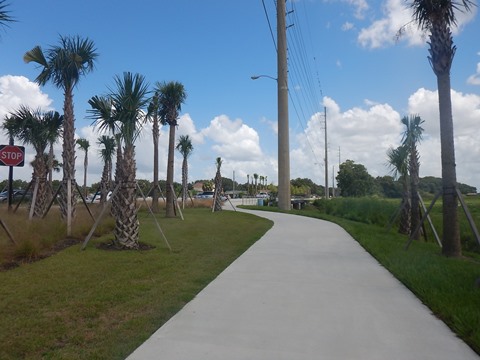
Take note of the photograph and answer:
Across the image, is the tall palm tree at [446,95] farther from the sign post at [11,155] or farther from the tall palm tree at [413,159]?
the sign post at [11,155]

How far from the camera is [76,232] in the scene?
39.0ft

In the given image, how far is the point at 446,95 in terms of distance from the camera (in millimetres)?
10297

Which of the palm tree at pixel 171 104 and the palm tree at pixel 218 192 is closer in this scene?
the palm tree at pixel 171 104

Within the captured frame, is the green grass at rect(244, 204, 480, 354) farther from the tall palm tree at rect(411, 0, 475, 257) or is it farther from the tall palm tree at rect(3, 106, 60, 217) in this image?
the tall palm tree at rect(3, 106, 60, 217)

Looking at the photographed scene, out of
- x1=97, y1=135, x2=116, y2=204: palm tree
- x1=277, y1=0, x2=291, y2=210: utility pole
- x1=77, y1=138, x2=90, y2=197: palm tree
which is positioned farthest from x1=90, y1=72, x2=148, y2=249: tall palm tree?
x1=77, y1=138, x2=90, y2=197: palm tree

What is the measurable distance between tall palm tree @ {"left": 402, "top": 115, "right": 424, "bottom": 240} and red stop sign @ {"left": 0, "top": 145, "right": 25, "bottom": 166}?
549 inches

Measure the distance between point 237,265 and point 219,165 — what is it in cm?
2254

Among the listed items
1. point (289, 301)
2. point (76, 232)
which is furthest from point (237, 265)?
point (76, 232)

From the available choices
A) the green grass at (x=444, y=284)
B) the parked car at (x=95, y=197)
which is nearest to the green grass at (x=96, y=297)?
the parked car at (x=95, y=197)

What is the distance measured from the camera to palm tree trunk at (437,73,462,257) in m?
10.0

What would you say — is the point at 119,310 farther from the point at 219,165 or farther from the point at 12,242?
the point at 219,165

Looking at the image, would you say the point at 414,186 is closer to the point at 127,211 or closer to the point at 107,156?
the point at 127,211

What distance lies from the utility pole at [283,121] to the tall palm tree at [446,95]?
20148 millimetres

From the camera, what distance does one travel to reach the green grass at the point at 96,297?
14.0 feet
